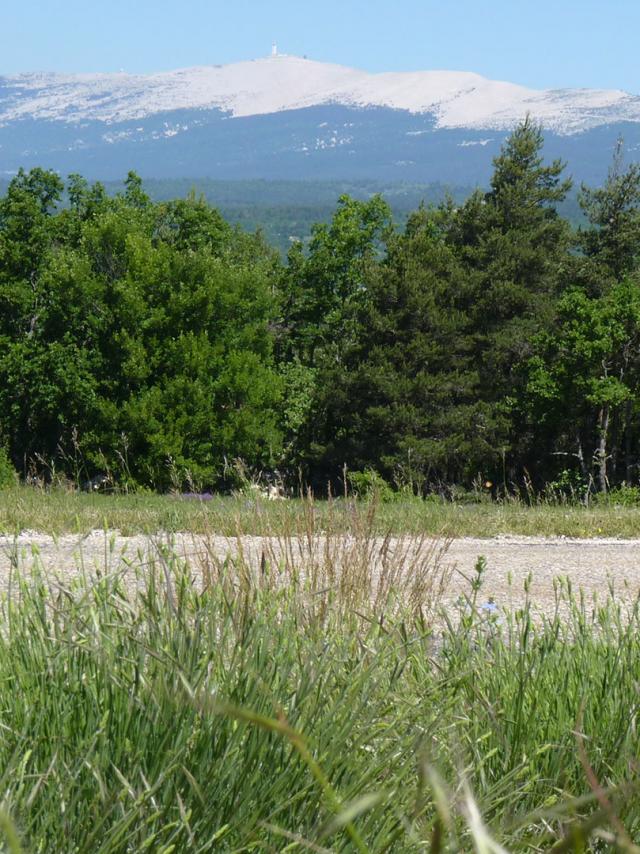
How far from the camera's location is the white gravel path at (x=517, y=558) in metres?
7.93

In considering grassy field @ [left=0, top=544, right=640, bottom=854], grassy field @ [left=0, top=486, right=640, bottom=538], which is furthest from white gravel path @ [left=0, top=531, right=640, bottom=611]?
grassy field @ [left=0, top=544, right=640, bottom=854]

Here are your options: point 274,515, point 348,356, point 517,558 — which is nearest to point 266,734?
point 274,515

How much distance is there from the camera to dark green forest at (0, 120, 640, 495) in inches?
1489

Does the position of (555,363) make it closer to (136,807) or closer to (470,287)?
(470,287)

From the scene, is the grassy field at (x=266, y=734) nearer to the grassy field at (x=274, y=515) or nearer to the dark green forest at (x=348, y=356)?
the grassy field at (x=274, y=515)

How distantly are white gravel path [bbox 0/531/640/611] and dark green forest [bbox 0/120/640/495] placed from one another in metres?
25.7

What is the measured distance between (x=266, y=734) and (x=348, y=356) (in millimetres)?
39356

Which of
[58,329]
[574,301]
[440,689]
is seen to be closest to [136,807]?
[440,689]

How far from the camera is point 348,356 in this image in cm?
4159

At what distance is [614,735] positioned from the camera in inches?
123

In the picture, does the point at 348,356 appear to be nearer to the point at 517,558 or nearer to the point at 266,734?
the point at 517,558

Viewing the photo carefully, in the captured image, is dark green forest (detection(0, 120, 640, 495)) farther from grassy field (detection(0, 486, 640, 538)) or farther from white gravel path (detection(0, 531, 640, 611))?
white gravel path (detection(0, 531, 640, 611))

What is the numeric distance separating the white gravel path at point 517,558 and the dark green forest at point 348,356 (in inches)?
1011

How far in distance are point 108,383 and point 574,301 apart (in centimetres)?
1737
